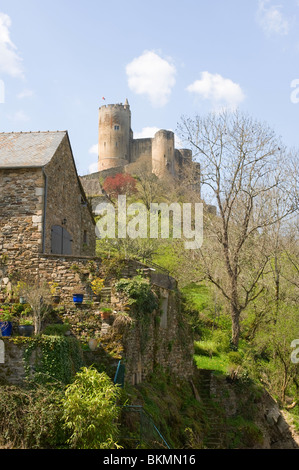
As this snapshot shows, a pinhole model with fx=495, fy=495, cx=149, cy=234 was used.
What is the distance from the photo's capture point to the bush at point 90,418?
33.5 ft

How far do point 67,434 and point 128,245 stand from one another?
27.1 m

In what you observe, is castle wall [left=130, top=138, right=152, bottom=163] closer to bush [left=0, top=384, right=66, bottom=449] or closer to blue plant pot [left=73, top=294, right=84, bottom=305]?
blue plant pot [left=73, top=294, right=84, bottom=305]

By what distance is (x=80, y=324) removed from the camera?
14.6 meters

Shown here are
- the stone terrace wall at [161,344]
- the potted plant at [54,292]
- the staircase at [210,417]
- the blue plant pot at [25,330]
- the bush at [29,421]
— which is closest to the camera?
the bush at [29,421]

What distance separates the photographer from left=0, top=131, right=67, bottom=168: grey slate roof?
17234 millimetres

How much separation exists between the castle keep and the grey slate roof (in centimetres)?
5165

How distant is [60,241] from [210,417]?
28.3 feet

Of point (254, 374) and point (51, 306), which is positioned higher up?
point (51, 306)

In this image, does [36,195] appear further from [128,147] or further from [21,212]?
[128,147]

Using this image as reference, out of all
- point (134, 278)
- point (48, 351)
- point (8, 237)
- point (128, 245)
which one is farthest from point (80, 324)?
point (128, 245)

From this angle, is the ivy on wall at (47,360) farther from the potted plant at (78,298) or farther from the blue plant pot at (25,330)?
the potted plant at (78,298)

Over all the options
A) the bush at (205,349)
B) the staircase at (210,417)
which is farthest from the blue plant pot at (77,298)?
the bush at (205,349)

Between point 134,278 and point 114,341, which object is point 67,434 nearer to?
point 114,341
